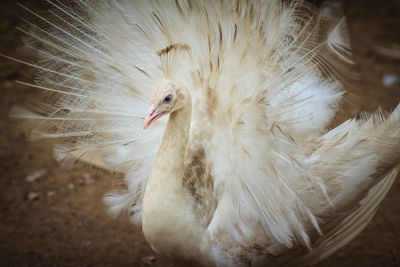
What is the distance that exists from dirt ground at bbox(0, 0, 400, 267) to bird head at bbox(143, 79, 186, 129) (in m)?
1.01

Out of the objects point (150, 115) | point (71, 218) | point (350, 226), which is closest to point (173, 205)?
point (150, 115)

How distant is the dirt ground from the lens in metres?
2.43

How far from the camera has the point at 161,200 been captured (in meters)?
1.62

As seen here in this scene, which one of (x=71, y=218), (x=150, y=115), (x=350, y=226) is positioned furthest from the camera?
(x=71, y=218)

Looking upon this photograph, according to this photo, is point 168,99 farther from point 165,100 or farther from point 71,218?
point 71,218

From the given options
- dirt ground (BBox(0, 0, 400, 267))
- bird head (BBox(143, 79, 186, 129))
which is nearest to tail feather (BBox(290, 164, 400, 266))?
dirt ground (BBox(0, 0, 400, 267))

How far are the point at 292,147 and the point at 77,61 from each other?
1.15 meters

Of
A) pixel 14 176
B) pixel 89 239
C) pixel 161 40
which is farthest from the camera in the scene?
pixel 14 176

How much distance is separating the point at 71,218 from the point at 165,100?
1597mm

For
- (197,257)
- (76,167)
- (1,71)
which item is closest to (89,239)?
(76,167)

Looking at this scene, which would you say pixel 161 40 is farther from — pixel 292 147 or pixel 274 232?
pixel 274 232

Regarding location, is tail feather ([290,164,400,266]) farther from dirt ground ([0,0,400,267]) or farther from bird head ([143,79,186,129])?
bird head ([143,79,186,129])

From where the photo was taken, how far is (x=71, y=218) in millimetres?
2748

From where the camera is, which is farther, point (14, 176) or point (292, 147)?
point (14, 176)
